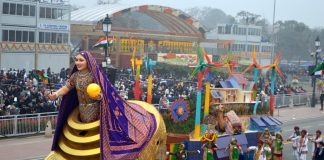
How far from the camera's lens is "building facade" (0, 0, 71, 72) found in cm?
4158

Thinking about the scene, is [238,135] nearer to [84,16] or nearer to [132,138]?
[132,138]

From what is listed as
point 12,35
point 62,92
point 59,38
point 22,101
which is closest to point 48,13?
point 59,38

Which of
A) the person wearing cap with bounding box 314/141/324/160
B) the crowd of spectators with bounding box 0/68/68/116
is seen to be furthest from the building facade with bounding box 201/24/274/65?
the person wearing cap with bounding box 314/141/324/160

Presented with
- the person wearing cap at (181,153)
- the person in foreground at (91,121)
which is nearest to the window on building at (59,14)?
the person wearing cap at (181,153)

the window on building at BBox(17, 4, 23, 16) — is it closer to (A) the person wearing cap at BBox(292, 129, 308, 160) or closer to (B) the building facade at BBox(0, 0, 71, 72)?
(B) the building facade at BBox(0, 0, 71, 72)

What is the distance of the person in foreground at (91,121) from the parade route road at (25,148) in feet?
28.9

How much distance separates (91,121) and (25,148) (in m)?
11.0

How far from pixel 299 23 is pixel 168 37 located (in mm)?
52297

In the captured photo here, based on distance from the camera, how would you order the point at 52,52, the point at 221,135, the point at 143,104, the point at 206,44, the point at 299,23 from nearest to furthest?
the point at 143,104 → the point at 221,135 → the point at 52,52 → the point at 206,44 → the point at 299,23

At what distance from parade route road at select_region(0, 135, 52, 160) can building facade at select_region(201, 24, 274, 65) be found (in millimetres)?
47937

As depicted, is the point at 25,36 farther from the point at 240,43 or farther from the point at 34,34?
the point at 240,43

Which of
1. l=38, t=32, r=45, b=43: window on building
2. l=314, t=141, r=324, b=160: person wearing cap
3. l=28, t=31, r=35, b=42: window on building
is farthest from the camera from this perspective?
l=38, t=32, r=45, b=43: window on building

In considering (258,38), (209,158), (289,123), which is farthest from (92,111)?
(258,38)

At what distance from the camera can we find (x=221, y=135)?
1627cm
